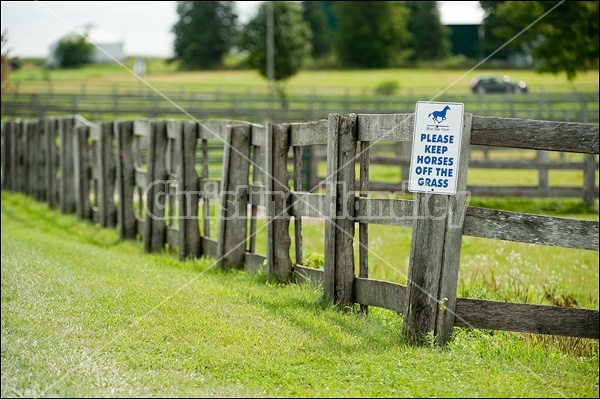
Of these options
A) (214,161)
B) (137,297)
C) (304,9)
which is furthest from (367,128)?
(304,9)

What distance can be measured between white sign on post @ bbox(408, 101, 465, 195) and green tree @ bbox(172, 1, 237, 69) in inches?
1651

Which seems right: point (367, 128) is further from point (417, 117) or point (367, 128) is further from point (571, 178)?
point (571, 178)

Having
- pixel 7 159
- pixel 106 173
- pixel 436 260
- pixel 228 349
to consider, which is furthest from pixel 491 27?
pixel 228 349

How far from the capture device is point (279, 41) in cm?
5325

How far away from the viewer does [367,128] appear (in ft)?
23.8

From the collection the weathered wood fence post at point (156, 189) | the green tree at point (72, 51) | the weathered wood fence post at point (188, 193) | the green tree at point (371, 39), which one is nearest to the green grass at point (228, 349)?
the weathered wood fence post at point (188, 193)

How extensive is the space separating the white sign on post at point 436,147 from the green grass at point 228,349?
1177 mm

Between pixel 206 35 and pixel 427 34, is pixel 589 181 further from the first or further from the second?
pixel 206 35

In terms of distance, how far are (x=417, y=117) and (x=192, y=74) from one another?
70.6 meters

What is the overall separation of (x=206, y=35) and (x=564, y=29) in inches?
1464

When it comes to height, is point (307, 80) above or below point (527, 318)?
above

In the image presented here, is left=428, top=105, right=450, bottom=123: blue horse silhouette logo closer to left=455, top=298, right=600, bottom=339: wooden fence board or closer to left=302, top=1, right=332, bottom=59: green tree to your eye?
left=455, top=298, right=600, bottom=339: wooden fence board

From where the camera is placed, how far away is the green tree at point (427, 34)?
40344mm

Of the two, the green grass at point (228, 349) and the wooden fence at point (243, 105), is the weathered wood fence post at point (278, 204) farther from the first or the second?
the wooden fence at point (243, 105)
